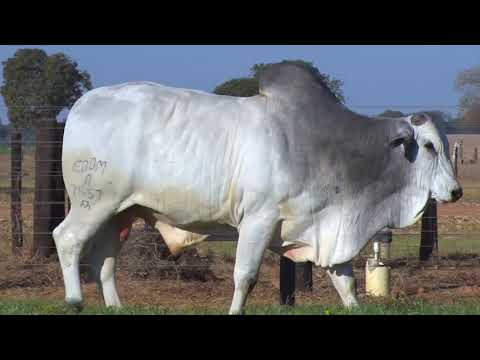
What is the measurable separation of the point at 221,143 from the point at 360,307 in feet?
5.46

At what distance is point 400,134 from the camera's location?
8656 millimetres

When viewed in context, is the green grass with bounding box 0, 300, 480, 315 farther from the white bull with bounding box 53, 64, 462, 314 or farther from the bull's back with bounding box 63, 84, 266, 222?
the bull's back with bounding box 63, 84, 266, 222

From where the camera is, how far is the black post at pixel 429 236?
1196 cm

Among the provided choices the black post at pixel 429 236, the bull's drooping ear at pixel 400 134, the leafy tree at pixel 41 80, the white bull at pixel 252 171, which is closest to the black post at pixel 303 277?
the black post at pixel 429 236

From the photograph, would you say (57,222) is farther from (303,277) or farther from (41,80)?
(41,80)

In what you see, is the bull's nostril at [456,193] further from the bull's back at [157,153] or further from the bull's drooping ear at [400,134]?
the bull's back at [157,153]

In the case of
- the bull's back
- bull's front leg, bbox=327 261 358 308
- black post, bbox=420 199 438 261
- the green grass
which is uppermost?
the bull's back

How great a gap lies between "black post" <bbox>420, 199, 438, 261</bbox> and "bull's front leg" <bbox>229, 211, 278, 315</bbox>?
160 inches

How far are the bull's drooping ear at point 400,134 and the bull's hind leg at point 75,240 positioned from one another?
2.37 meters

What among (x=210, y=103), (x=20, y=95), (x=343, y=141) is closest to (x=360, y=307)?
(x=343, y=141)

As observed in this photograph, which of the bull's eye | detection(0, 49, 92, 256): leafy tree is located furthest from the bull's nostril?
detection(0, 49, 92, 256): leafy tree

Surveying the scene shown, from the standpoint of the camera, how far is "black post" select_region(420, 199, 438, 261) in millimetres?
11961

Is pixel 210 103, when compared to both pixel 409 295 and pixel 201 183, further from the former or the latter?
pixel 409 295

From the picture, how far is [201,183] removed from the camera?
835 centimetres
